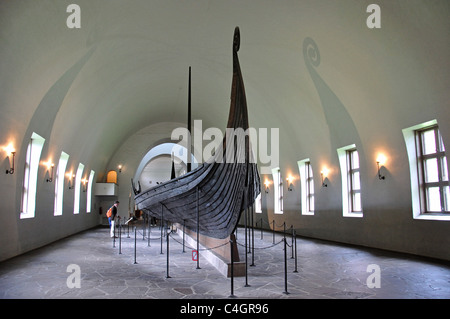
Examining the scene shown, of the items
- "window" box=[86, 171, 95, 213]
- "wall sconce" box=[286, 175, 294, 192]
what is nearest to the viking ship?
"wall sconce" box=[286, 175, 294, 192]

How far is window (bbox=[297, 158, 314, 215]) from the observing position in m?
14.8

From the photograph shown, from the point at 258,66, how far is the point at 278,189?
733cm

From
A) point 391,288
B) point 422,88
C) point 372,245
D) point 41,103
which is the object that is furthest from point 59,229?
point 422,88

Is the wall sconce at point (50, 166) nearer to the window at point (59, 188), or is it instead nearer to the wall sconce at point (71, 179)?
the window at point (59, 188)

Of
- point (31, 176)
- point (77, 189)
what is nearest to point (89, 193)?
point (77, 189)

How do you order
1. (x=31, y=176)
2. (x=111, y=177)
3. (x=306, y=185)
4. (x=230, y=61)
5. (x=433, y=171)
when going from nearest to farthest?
(x=433, y=171) < (x=31, y=176) < (x=230, y=61) < (x=306, y=185) < (x=111, y=177)

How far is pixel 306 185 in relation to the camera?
15.1 metres

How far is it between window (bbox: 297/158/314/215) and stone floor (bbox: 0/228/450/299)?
4964 mm

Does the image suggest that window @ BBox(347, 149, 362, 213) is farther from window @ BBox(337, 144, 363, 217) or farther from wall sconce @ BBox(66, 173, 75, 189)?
wall sconce @ BBox(66, 173, 75, 189)

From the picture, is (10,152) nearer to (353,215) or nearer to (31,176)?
(31,176)

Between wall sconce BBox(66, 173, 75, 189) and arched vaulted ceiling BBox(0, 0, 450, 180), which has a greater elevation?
arched vaulted ceiling BBox(0, 0, 450, 180)

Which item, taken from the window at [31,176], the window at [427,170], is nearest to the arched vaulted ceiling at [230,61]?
the window at [31,176]

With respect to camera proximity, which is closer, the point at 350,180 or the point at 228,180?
the point at 228,180

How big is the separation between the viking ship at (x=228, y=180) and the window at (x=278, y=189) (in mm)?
8879
